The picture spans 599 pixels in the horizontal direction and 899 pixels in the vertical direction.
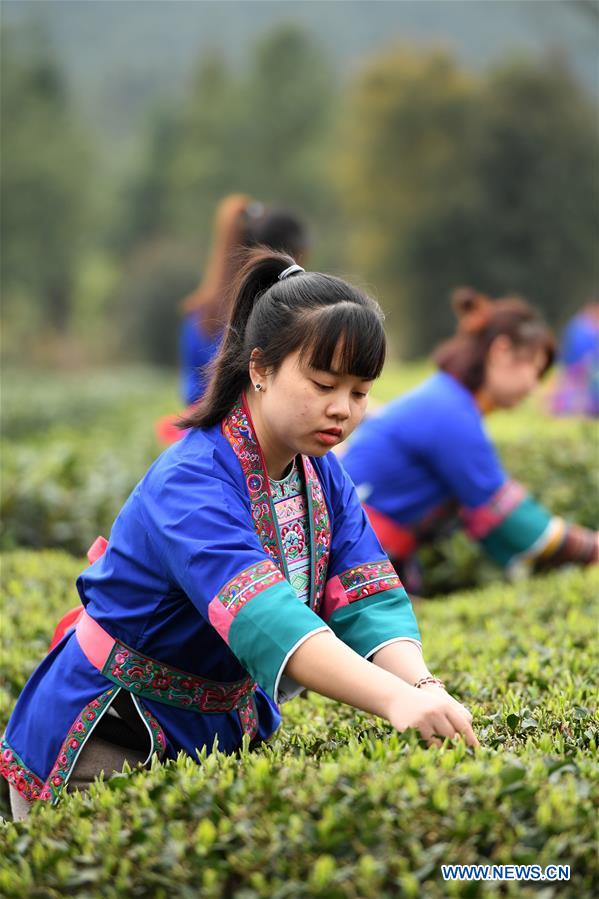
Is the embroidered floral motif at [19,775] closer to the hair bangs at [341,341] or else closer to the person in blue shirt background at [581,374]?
the hair bangs at [341,341]

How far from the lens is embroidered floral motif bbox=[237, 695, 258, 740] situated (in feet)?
8.53

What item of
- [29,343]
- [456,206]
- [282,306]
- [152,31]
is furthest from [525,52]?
[152,31]

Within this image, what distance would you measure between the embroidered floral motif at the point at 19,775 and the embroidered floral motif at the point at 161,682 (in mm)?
310

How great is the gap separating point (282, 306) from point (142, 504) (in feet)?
1.61

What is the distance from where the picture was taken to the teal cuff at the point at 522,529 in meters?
4.83

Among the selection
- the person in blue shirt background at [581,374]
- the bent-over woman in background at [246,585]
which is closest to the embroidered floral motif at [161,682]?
the bent-over woman in background at [246,585]

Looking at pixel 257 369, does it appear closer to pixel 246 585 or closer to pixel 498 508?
pixel 246 585

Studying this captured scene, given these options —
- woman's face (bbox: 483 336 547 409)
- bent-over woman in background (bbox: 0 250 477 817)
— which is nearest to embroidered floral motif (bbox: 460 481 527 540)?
woman's face (bbox: 483 336 547 409)

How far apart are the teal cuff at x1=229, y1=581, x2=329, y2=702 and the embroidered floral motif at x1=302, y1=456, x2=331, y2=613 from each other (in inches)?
13.9

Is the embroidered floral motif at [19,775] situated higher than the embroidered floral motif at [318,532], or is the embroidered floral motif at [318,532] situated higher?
the embroidered floral motif at [318,532]

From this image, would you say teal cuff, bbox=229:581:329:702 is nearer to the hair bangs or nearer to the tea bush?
the tea bush

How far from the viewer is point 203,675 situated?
2463mm

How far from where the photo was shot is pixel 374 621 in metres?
2.40

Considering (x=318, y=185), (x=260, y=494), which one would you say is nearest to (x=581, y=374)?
(x=260, y=494)
